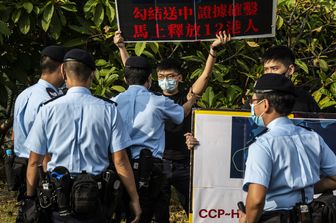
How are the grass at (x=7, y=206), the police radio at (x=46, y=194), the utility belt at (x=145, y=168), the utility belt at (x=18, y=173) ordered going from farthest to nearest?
the grass at (x=7, y=206) → the utility belt at (x=145, y=168) → the utility belt at (x=18, y=173) → the police radio at (x=46, y=194)

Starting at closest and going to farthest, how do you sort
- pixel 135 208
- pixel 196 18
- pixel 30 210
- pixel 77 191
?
1. pixel 77 191
2. pixel 30 210
3. pixel 135 208
4. pixel 196 18

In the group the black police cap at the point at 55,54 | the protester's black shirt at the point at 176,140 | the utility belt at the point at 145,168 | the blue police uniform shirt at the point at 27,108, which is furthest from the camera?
the protester's black shirt at the point at 176,140

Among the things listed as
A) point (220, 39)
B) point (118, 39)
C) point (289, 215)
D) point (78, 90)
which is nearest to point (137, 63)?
point (118, 39)

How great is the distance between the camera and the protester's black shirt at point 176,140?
21.9 ft

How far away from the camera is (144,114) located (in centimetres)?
557

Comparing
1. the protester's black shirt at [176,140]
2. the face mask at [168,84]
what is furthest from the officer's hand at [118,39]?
the protester's black shirt at [176,140]

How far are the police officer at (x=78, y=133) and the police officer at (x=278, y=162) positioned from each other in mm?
943

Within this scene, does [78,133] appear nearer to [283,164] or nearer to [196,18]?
[283,164]

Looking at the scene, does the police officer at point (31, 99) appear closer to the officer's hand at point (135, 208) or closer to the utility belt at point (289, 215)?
the officer's hand at point (135, 208)

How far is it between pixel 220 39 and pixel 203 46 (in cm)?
160

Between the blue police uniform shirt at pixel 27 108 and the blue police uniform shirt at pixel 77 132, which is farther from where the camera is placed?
the blue police uniform shirt at pixel 27 108

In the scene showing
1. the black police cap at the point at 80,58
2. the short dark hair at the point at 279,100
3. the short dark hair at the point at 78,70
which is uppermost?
the black police cap at the point at 80,58

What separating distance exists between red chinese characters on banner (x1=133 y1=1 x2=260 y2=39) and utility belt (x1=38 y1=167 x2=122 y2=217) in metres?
2.25

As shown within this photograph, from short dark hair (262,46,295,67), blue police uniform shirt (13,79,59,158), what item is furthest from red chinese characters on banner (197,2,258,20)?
blue police uniform shirt (13,79,59,158)
